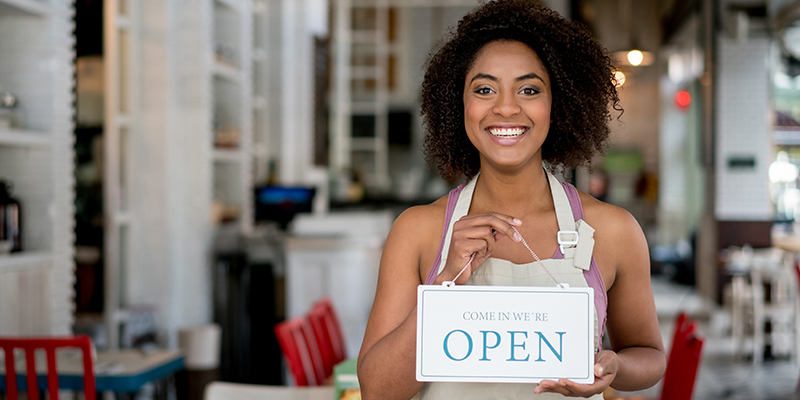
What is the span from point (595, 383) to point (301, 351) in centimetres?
174

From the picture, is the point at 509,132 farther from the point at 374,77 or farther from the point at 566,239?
the point at 374,77

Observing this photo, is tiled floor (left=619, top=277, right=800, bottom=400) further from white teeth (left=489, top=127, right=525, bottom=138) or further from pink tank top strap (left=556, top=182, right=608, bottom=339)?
white teeth (left=489, top=127, right=525, bottom=138)

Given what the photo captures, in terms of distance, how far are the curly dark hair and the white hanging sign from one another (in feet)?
1.34

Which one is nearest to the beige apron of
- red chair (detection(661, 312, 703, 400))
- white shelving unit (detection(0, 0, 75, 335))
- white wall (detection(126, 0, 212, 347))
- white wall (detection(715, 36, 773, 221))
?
red chair (detection(661, 312, 703, 400))

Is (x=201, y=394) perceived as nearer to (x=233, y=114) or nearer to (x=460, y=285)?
(x=233, y=114)

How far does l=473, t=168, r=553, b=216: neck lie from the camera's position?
4.19 feet

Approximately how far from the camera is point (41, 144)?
2.98 meters

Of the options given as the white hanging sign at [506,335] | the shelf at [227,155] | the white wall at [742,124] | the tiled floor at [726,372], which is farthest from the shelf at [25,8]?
the white wall at [742,124]

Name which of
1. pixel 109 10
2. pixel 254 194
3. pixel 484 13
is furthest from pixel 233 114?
pixel 484 13

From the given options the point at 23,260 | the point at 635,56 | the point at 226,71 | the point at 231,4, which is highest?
the point at 635,56

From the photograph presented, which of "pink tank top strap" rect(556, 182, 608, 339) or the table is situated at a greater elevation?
"pink tank top strap" rect(556, 182, 608, 339)

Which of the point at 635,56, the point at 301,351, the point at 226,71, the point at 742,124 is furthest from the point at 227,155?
the point at 742,124

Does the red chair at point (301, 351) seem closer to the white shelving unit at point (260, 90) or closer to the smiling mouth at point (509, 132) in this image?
the smiling mouth at point (509, 132)

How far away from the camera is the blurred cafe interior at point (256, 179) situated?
304 cm
